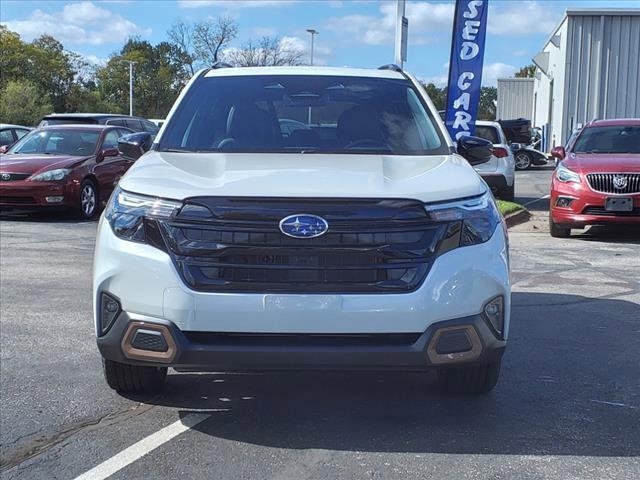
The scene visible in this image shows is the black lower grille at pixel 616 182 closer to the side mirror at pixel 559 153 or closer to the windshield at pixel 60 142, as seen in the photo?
the side mirror at pixel 559 153

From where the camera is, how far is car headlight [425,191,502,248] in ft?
12.0

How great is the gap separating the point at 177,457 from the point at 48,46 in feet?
229

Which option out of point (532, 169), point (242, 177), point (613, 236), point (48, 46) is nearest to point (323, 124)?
point (242, 177)

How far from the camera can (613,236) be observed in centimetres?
1184

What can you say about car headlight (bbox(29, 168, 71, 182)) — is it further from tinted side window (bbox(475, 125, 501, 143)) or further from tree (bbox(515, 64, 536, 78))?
tree (bbox(515, 64, 536, 78))

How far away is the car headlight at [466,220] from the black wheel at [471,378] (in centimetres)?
85

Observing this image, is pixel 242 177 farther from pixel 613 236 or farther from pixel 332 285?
pixel 613 236

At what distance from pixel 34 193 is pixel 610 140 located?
9.08 meters

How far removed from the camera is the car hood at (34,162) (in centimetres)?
1311

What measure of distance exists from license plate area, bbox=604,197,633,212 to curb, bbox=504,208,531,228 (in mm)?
2433

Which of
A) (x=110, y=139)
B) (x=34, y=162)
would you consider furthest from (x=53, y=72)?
(x=34, y=162)

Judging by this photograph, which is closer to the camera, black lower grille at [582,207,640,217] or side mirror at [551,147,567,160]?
black lower grille at [582,207,640,217]

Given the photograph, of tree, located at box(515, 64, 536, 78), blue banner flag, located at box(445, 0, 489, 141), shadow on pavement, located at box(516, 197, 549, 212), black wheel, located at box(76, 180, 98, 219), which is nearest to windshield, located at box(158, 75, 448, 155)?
black wheel, located at box(76, 180, 98, 219)

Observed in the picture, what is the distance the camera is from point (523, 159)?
27812 millimetres
